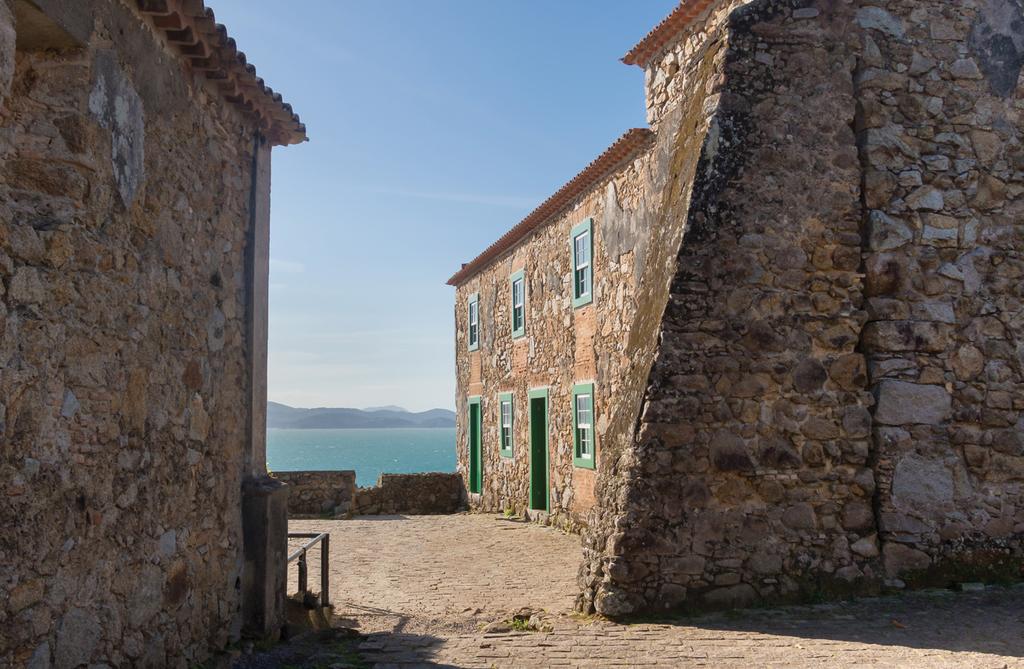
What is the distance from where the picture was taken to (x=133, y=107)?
470 cm

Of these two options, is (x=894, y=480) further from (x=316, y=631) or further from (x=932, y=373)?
(x=316, y=631)

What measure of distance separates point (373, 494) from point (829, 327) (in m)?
14.5

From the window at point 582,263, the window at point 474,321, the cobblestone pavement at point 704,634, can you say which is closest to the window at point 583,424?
the window at point 582,263

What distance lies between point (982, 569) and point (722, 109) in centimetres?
428

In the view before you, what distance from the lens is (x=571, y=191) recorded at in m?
14.5

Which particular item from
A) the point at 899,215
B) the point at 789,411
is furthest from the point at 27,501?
the point at 899,215

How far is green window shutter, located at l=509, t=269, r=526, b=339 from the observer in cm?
1742

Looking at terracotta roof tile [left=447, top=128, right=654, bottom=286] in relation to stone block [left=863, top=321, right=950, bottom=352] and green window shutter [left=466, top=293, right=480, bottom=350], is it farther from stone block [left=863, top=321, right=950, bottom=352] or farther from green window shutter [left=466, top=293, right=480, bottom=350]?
stone block [left=863, top=321, right=950, bottom=352]

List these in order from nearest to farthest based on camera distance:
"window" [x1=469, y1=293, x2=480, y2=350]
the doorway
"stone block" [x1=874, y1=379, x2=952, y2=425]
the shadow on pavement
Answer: the shadow on pavement → "stone block" [x1=874, y1=379, x2=952, y2=425] → the doorway → "window" [x1=469, y1=293, x2=480, y2=350]

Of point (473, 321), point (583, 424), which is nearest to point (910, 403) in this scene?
point (583, 424)

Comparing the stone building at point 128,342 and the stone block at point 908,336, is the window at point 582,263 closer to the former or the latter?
the stone block at point 908,336

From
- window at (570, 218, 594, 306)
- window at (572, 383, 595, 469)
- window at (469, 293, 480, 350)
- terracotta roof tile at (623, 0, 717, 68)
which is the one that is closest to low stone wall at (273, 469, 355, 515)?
window at (469, 293, 480, 350)

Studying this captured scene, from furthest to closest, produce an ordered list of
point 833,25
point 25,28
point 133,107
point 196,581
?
point 833,25
point 196,581
point 133,107
point 25,28

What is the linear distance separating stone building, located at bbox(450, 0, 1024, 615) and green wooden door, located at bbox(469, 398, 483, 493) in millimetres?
12946
